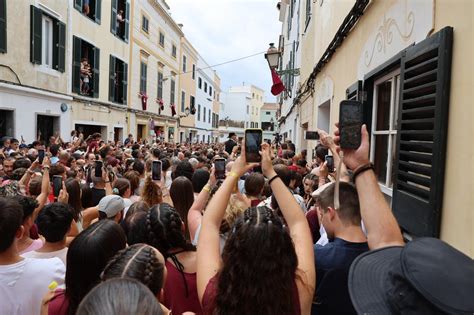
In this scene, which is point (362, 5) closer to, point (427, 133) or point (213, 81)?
point (427, 133)

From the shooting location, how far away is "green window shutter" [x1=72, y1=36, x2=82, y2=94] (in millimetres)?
14969

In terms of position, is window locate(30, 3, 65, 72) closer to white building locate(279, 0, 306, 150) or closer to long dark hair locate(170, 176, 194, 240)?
white building locate(279, 0, 306, 150)

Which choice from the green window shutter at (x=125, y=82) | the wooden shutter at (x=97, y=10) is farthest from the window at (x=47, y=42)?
the green window shutter at (x=125, y=82)

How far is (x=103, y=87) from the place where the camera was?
17.9 metres

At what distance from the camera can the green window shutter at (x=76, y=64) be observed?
49.1ft

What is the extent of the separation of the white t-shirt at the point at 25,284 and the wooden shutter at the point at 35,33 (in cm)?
1173

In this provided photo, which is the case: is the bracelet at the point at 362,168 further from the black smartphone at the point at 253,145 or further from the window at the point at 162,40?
the window at the point at 162,40

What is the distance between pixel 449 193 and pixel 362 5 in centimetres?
307

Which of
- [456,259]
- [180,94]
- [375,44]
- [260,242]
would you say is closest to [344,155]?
[260,242]

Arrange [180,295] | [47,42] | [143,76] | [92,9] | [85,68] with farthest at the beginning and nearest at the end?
[143,76] < [92,9] < [85,68] < [47,42] < [180,295]

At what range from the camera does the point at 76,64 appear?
15.1 m

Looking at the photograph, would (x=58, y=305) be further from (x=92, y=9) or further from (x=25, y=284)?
(x=92, y=9)

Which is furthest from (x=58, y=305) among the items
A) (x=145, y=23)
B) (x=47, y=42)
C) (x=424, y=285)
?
(x=145, y=23)

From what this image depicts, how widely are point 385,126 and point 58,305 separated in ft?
12.1
